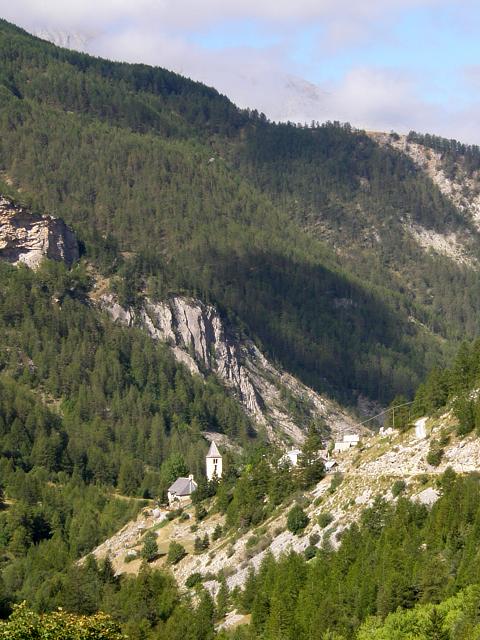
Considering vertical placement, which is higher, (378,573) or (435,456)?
(435,456)

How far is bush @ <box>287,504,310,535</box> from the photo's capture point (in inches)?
4747

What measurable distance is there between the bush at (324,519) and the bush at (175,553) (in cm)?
1730

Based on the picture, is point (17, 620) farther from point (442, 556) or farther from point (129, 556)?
point (129, 556)

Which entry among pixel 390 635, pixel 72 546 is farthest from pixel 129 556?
pixel 390 635

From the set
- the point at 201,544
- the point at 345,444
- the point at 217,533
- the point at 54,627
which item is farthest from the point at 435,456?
the point at 54,627

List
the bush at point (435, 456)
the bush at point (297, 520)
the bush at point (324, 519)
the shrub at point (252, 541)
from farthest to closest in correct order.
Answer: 1. the shrub at point (252, 541)
2. the bush at point (297, 520)
3. the bush at point (324, 519)
4. the bush at point (435, 456)

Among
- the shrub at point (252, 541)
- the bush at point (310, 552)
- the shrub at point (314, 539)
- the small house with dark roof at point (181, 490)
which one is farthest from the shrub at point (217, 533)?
the small house with dark roof at point (181, 490)

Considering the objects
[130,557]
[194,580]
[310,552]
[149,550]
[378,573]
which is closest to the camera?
[378,573]

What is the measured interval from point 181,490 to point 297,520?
1545 inches

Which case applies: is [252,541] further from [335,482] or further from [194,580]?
[335,482]

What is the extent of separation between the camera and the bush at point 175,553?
5089 inches

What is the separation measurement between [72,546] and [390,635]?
71045 mm

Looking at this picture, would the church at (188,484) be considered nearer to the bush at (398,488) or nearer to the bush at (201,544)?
the bush at (201,544)

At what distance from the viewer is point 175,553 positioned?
12962 centimetres
